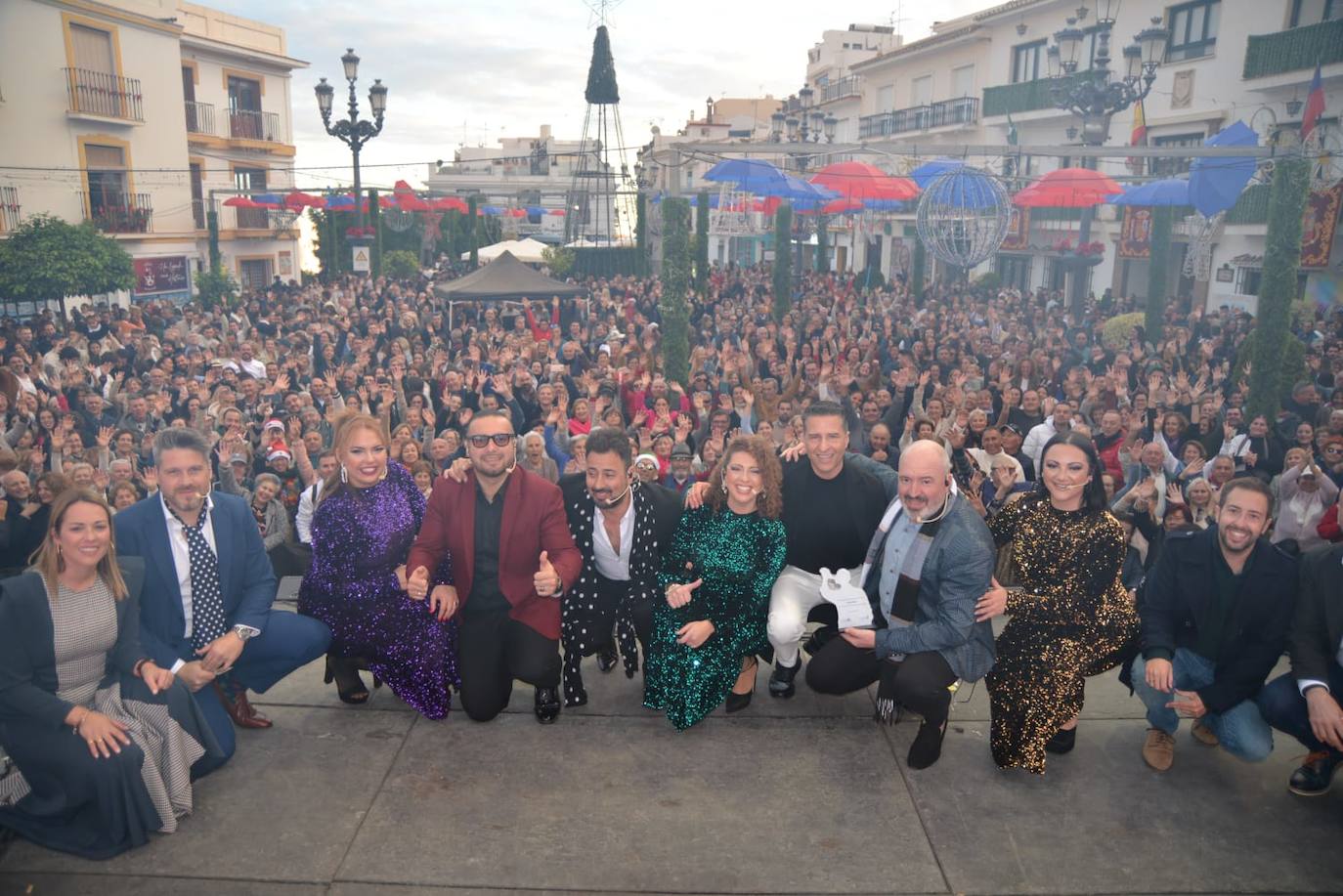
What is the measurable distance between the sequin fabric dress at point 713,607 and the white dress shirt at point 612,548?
1.27 ft

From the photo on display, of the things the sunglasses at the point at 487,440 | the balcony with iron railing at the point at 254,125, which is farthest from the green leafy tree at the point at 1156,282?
the balcony with iron railing at the point at 254,125

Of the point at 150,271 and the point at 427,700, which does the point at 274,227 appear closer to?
the point at 150,271

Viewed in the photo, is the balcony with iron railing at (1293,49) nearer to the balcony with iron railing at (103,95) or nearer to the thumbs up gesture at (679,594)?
the thumbs up gesture at (679,594)

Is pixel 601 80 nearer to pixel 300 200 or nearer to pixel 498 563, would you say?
pixel 300 200

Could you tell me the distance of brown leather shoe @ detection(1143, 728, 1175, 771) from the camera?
4336 millimetres

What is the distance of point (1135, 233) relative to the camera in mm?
25922

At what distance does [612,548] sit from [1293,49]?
2318cm

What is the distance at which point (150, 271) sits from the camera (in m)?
27.3

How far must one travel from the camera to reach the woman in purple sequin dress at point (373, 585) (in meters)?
4.70

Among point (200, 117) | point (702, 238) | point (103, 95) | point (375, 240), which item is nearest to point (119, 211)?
point (103, 95)

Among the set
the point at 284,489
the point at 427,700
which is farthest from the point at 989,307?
the point at 427,700

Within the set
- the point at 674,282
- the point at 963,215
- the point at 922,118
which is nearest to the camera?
the point at 674,282

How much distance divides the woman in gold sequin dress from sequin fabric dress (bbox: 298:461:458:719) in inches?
103

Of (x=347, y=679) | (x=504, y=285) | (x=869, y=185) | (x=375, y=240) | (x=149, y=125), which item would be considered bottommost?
(x=347, y=679)
